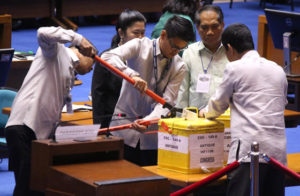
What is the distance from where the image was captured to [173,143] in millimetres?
3580

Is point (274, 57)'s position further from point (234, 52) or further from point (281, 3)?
point (281, 3)

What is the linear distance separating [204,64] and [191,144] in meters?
0.94

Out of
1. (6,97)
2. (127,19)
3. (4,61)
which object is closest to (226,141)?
(127,19)

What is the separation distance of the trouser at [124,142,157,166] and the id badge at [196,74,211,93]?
0.50 metres

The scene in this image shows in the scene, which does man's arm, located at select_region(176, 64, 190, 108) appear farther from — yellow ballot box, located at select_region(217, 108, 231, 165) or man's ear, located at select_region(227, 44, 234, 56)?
man's ear, located at select_region(227, 44, 234, 56)

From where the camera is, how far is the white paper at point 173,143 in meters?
3.52

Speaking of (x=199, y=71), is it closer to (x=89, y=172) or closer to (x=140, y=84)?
(x=140, y=84)

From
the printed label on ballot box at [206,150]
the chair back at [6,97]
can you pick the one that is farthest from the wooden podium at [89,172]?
the chair back at [6,97]

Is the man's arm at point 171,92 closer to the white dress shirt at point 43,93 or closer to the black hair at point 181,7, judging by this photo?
the white dress shirt at point 43,93

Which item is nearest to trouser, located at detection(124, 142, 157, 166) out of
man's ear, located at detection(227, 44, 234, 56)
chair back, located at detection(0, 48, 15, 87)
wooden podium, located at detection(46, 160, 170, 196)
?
man's ear, located at detection(227, 44, 234, 56)

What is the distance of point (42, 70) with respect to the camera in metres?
3.51

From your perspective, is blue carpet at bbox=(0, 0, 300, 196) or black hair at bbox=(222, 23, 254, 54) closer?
black hair at bbox=(222, 23, 254, 54)

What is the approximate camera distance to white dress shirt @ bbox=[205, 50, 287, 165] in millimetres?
3387

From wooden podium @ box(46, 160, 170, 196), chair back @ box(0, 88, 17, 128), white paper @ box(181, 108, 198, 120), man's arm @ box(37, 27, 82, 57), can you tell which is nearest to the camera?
wooden podium @ box(46, 160, 170, 196)
